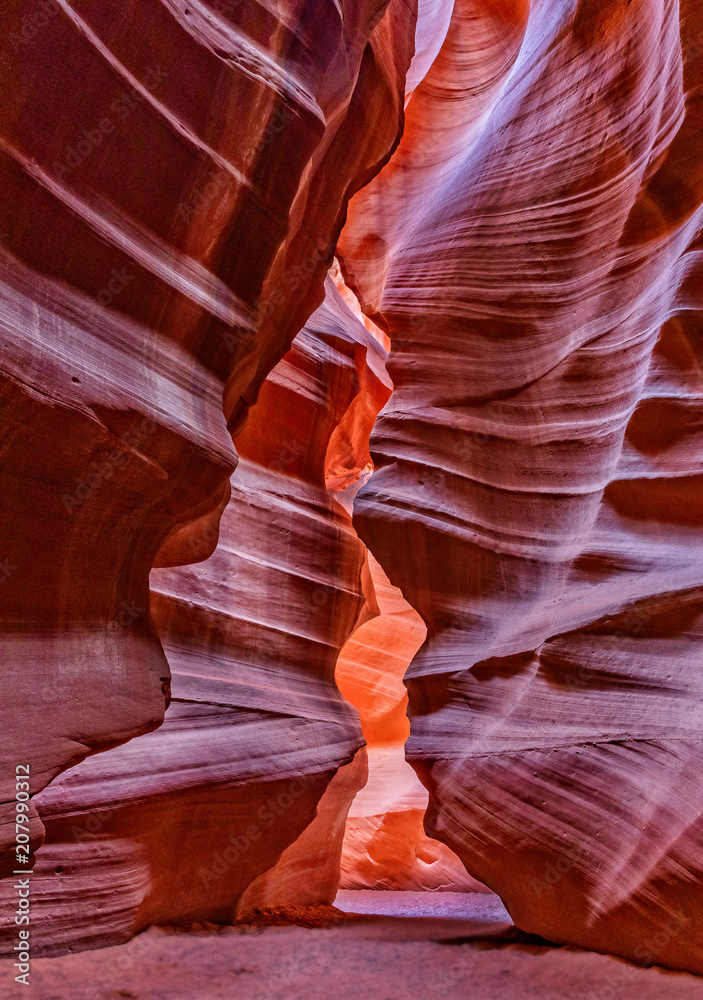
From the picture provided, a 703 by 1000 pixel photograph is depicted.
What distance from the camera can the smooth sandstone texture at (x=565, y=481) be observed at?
3861 millimetres

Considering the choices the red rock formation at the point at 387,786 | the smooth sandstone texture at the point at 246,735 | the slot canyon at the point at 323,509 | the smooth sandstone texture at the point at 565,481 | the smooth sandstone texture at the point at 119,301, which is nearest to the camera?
the smooth sandstone texture at the point at 119,301

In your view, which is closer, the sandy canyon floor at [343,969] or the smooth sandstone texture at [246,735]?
the sandy canyon floor at [343,969]

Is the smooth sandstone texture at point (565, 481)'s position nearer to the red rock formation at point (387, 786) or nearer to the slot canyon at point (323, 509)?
the slot canyon at point (323, 509)

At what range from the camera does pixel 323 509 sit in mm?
6730

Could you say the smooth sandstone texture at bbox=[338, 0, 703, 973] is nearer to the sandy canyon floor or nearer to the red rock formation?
the sandy canyon floor

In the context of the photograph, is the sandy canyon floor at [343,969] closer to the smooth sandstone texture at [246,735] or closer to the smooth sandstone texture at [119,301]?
the smooth sandstone texture at [246,735]

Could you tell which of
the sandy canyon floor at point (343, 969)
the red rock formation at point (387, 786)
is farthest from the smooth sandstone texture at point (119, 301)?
the red rock formation at point (387, 786)

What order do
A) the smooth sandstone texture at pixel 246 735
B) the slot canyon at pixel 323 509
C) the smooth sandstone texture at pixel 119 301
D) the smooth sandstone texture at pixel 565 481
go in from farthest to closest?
the smooth sandstone texture at pixel 246 735 < the smooth sandstone texture at pixel 565 481 < the slot canyon at pixel 323 509 < the smooth sandstone texture at pixel 119 301

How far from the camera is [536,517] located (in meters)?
5.21

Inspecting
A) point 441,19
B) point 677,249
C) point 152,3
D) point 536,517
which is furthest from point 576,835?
point 441,19

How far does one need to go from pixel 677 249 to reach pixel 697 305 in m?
0.53

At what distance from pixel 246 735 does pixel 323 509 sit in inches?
91.1

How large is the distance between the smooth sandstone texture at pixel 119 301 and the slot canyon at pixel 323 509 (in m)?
0.02

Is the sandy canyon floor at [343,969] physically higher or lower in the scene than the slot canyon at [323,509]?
lower
